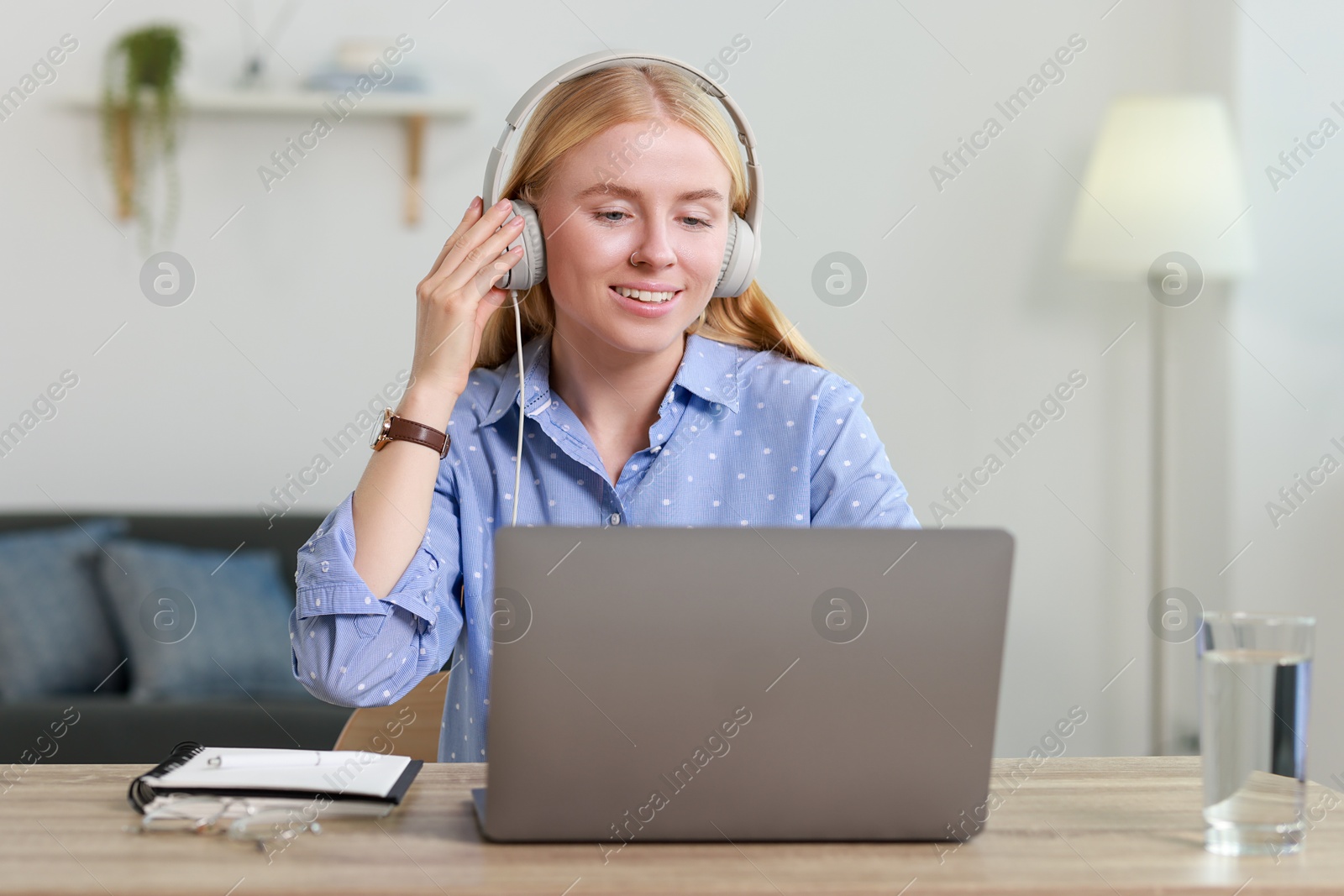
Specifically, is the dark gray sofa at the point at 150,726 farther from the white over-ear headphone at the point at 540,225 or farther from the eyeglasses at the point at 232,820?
the eyeglasses at the point at 232,820

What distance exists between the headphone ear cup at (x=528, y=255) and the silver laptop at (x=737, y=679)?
0.63 meters

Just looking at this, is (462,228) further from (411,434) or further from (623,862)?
(623,862)

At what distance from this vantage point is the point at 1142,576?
2.90 meters

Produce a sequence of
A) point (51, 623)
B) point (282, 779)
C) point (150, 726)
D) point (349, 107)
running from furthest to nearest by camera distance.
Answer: point (349, 107) < point (51, 623) < point (150, 726) < point (282, 779)

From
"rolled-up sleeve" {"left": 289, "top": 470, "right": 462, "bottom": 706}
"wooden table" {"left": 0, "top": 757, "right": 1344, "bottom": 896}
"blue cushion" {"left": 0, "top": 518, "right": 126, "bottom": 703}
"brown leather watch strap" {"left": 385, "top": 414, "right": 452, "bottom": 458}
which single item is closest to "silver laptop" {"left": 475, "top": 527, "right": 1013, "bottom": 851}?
"wooden table" {"left": 0, "top": 757, "right": 1344, "bottom": 896}

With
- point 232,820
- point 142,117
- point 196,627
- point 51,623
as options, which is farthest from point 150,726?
point 232,820

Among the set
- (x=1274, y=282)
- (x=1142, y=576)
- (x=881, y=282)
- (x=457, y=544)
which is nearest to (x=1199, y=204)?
(x=1274, y=282)

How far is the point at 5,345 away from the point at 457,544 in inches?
79.7

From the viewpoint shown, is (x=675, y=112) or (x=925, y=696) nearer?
(x=925, y=696)

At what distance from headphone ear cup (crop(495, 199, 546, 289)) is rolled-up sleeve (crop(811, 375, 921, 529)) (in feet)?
1.15

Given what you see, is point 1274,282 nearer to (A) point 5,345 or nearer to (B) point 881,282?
(B) point 881,282

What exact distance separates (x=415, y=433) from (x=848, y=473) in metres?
0.47

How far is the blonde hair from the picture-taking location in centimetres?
132

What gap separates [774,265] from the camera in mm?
2861
